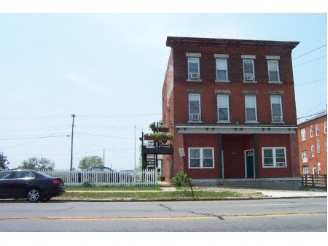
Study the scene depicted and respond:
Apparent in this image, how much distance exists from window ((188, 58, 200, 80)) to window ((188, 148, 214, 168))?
5710 millimetres

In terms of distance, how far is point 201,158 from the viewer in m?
25.6

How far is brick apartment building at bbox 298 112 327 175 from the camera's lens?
4519 cm

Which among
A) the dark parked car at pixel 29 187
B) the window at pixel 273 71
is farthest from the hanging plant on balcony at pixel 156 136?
the dark parked car at pixel 29 187

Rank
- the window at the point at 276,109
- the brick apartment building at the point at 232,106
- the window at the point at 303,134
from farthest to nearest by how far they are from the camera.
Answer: the window at the point at 303,134 < the window at the point at 276,109 < the brick apartment building at the point at 232,106

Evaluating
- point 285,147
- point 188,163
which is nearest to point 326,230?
point 188,163

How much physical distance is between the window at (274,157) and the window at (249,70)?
5.87m

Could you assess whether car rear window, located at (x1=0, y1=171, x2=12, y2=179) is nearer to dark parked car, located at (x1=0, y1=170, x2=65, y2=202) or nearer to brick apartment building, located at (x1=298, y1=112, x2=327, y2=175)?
dark parked car, located at (x1=0, y1=170, x2=65, y2=202)

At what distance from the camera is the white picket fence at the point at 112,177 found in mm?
23719

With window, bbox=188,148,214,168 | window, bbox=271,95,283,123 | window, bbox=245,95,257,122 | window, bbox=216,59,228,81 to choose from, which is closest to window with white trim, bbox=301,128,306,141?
window, bbox=271,95,283,123

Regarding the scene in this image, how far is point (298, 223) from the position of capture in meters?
8.84

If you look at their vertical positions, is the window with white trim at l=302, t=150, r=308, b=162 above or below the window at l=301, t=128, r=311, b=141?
below

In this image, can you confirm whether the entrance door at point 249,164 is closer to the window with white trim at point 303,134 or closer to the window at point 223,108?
the window at point 223,108

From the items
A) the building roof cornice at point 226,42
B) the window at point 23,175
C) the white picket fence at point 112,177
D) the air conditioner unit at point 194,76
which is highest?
the building roof cornice at point 226,42

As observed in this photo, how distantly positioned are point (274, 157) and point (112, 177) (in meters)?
12.7
